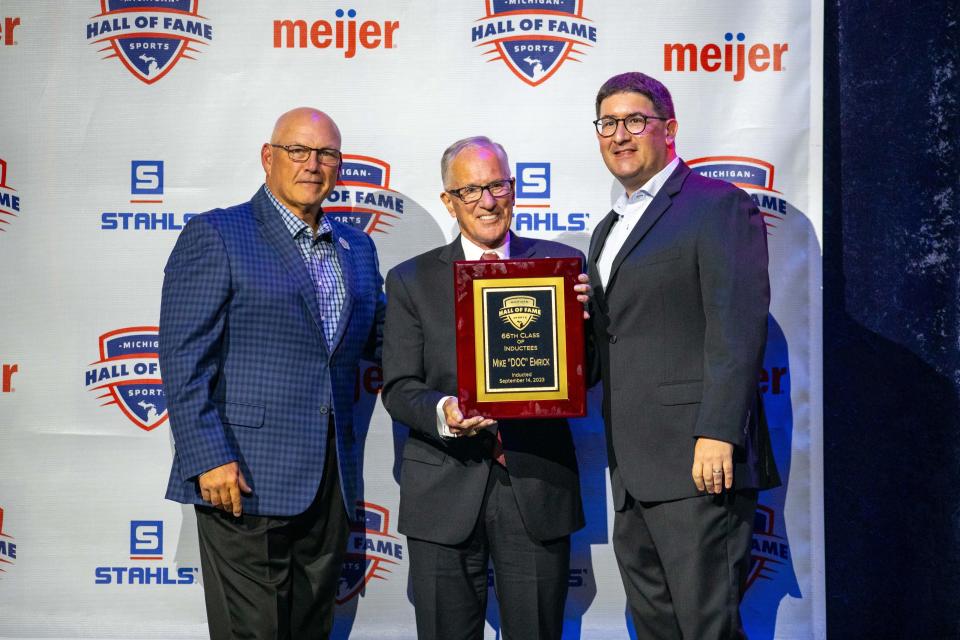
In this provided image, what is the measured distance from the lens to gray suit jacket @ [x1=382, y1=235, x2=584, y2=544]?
2.29 meters

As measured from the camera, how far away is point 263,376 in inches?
93.0

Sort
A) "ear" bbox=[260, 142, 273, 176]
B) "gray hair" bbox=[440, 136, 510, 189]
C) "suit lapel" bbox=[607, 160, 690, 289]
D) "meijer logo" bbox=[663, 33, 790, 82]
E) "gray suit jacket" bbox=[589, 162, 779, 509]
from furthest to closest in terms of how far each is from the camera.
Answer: "meijer logo" bbox=[663, 33, 790, 82] → "ear" bbox=[260, 142, 273, 176] → "gray hair" bbox=[440, 136, 510, 189] → "suit lapel" bbox=[607, 160, 690, 289] → "gray suit jacket" bbox=[589, 162, 779, 509]

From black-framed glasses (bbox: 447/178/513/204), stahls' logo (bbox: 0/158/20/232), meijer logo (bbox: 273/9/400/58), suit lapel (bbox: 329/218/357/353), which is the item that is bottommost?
suit lapel (bbox: 329/218/357/353)

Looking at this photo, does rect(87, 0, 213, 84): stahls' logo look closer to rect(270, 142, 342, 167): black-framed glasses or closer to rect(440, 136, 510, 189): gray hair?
rect(270, 142, 342, 167): black-framed glasses

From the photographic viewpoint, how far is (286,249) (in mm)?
2436

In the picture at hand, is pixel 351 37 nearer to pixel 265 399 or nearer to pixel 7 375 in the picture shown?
pixel 265 399

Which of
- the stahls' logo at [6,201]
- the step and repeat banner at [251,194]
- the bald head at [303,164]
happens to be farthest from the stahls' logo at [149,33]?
the bald head at [303,164]

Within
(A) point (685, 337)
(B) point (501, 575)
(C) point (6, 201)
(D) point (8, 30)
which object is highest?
(D) point (8, 30)

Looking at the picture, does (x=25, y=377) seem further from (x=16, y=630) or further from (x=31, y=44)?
(x=31, y=44)

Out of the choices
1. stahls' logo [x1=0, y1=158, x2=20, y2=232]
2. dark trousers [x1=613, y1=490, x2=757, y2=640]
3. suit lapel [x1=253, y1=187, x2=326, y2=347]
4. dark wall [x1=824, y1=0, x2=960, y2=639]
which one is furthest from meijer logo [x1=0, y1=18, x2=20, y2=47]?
dark wall [x1=824, y1=0, x2=960, y2=639]

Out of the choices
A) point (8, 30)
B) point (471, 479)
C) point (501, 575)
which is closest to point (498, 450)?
point (471, 479)

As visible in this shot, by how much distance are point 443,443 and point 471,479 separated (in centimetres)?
12

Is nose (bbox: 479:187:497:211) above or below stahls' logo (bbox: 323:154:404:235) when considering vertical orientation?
below

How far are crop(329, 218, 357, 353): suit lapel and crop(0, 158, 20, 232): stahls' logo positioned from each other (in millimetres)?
1251
